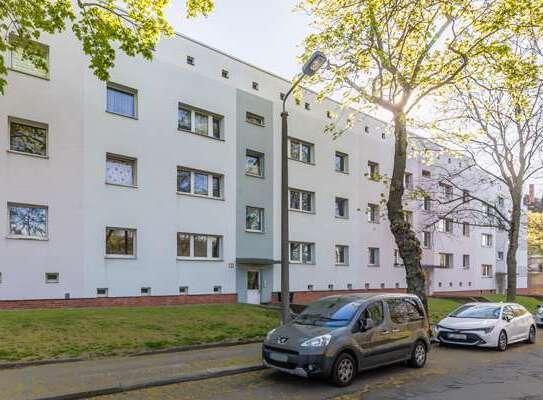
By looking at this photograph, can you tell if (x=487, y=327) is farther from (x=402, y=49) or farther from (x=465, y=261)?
(x=465, y=261)

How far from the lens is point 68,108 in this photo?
17.1 metres

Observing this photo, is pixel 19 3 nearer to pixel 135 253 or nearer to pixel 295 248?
pixel 135 253

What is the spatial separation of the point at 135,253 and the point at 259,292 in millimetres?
6875

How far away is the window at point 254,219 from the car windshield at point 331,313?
43.6ft

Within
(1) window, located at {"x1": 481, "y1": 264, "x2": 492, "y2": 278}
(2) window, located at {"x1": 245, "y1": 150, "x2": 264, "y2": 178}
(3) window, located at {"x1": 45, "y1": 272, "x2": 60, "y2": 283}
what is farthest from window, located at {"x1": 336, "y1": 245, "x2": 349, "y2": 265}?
(1) window, located at {"x1": 481, "y1": 264, "x2": 492, "y2": 278}

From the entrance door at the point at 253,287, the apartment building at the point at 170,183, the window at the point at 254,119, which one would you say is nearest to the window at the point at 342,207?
the apartment building at the point at 170,183

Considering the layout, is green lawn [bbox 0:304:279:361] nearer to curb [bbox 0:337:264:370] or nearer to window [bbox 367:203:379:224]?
curb [bbox 0:337:264:370]

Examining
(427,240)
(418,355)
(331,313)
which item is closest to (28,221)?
(331,313)

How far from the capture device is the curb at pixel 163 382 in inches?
289

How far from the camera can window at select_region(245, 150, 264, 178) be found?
77.2 feet

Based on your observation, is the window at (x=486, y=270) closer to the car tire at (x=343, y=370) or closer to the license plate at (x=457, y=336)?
the license plate at (x=457, y=336)

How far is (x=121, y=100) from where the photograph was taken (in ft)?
62.2

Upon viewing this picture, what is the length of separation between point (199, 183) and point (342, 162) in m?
10.9

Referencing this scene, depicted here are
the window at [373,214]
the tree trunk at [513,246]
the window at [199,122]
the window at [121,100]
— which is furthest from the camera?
the window at [373,214]
